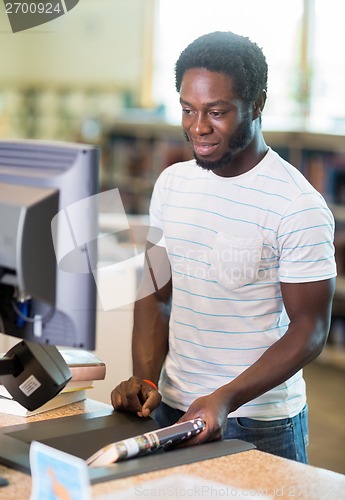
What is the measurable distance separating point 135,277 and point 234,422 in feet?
4.24

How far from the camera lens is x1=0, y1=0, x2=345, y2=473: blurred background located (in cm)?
547

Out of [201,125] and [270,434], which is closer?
[201,125]

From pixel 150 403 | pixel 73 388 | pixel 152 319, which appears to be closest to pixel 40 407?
pixel 73 388

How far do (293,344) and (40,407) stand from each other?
0.52 meters

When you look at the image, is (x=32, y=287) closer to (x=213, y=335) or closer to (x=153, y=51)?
(x=213, y=335)

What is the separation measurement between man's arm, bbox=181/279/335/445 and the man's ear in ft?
1.17

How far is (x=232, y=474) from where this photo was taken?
143 cm

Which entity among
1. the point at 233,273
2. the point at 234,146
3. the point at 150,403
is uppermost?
the point at 234,146

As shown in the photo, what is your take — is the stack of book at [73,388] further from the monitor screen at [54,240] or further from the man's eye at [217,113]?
the man's eye at [217,113]

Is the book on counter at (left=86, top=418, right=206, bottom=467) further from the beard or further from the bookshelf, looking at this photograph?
the bookshelf

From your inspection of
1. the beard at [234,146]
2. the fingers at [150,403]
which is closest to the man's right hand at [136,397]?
the fingers at [150,403]

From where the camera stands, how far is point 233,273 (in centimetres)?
180

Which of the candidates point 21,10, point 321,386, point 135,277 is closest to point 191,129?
point 21,10

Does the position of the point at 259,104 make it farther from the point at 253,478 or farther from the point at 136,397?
the point at 253,478
